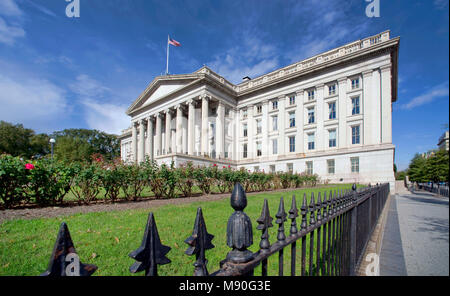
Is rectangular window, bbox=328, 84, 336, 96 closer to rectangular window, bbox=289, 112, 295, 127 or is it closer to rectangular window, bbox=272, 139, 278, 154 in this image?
rectangular window, bbox=289, 112, 295, 127

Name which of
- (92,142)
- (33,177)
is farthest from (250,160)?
(92,142)

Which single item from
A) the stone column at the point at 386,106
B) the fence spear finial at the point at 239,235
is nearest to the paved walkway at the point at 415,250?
the fence spear finial at the point at 239,235

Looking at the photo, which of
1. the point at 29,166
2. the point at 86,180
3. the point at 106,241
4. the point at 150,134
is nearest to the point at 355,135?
the point at 86,180

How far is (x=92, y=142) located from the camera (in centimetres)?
6094

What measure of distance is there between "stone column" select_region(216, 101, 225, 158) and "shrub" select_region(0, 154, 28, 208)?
26162mm

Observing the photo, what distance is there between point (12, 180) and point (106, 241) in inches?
185

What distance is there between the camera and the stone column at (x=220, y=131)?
32.2 metres

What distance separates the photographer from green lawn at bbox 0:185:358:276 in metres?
2.93

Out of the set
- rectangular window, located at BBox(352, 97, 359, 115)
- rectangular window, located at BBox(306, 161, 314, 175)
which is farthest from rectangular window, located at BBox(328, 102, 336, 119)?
rectangular window, located at BBox(306, 161, 314, 175)

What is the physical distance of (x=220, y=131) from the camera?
106 feet

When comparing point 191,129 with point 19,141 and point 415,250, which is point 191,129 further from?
point 19,141

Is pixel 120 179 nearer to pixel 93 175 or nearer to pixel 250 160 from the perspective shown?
pixel 93 175

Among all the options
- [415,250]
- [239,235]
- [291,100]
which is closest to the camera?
[239,235]
